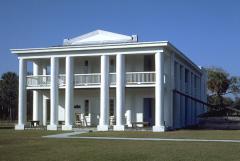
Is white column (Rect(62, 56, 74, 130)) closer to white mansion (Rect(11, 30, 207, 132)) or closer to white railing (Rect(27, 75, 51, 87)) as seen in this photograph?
white mansion (Rect(11, 30, 207, 132))

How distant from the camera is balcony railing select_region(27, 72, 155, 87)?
1209 inches

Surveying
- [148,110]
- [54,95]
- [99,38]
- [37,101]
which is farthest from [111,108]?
[37,101]

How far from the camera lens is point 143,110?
3366cm

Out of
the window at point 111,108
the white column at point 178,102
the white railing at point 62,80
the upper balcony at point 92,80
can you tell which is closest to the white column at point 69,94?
the upper balcony at point 92,80

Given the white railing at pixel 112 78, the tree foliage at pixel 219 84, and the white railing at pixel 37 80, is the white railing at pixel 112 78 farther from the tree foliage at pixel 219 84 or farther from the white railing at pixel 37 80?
the tree foliage at pixel 219 84

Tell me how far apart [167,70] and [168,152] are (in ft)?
56.3

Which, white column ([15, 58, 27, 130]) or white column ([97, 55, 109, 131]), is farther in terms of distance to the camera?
white column ([15, 58, 27, 130])

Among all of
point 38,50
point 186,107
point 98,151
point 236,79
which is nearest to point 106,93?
point 38,50

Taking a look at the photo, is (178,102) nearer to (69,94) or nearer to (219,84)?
(69,94)

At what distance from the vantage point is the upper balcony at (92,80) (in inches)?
1206

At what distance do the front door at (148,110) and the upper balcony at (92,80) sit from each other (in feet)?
11.6

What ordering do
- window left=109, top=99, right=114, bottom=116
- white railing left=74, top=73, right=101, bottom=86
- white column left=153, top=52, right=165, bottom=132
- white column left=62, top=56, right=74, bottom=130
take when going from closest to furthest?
white column left=153, top=52, right=165, bottom=132 < white column left=62, top=56, right=74, bottom=130 < white railing left=74, top=73, right=101, bottom=86 < window left=109, top=99, right=114, bottom=116

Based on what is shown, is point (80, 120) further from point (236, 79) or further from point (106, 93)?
point (236, 79)

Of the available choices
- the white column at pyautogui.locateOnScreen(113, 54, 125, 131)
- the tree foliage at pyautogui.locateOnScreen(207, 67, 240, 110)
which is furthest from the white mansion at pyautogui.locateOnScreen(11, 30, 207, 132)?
the tree foliage at pyautogui.locateOnScreen(207, 67, 240, 110)
